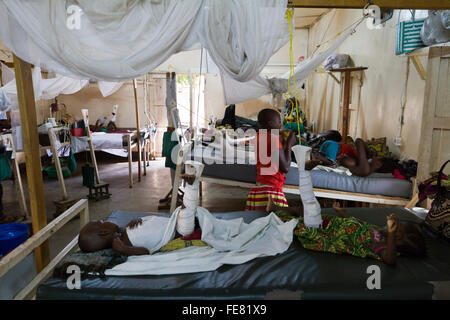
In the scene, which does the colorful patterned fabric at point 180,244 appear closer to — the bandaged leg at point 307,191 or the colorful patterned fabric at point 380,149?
the bandaged leg at point 307,191

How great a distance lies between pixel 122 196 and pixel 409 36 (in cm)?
418

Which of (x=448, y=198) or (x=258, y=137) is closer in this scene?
(x=448, y=198)

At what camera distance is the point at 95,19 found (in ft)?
6.13

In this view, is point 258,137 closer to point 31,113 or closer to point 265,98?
point 31,113

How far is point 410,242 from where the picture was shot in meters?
1.88

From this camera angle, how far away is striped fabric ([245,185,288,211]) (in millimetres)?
2686

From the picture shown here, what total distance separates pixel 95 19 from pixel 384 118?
355 centimetres

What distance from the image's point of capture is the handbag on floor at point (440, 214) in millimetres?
2121

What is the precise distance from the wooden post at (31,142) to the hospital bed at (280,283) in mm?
557

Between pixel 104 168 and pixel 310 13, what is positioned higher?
pixel 310 13

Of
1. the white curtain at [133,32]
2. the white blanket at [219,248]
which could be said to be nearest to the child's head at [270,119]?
the white curtain at [133,32]

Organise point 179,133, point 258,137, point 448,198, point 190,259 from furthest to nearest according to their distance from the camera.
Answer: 1. point 179,133
2. point 258,137
3. point 448,198
4. point 190,259

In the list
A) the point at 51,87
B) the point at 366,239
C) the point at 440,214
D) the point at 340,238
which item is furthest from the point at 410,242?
the point at 51,87

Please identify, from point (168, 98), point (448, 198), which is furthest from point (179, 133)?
point (448, 198)
